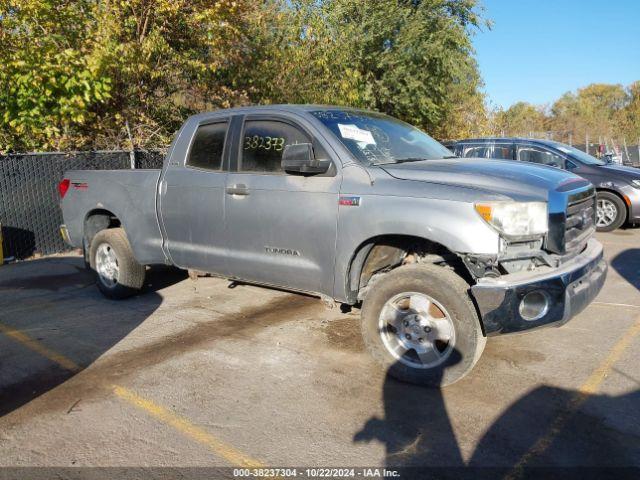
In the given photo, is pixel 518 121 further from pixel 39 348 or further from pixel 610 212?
pixel 39 348

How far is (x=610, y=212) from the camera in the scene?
1007 centimetres

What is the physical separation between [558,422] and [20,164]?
8881 millimetres

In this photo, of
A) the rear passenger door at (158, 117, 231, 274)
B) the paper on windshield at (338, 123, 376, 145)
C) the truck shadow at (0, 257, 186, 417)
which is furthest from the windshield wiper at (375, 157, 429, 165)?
the truck shadow at (0, 257, 186, 417)

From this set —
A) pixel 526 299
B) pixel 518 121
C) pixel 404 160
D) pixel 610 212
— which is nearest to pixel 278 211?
pixel 404 160

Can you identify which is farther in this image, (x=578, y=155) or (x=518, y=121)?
(x=518, y=121)

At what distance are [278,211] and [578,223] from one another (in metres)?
2.32

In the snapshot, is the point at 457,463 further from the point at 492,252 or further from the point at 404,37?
the point at 404,37

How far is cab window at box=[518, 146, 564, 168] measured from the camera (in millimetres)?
10320

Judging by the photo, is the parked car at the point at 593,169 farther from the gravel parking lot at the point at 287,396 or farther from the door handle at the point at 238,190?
the door handle at the point at 238,190

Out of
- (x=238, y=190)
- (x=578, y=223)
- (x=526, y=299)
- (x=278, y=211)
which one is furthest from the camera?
(x=238, y=190)

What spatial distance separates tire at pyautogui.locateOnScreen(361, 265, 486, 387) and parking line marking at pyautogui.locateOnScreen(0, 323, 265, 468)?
4.48 feet

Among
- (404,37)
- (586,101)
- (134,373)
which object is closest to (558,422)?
(134,373)

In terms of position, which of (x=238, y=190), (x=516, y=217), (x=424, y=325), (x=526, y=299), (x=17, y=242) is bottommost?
(x=17, y=242)

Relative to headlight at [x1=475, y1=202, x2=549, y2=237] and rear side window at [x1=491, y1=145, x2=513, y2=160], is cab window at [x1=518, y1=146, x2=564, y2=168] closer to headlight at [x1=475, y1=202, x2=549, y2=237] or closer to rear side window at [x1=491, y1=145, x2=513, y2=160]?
Answer: rear side window at [x1=491, y1=145, x2=513, y2=160]
